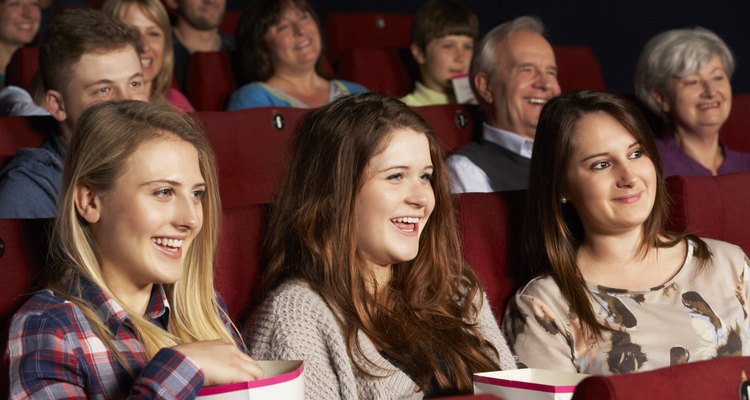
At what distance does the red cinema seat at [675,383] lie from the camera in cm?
75

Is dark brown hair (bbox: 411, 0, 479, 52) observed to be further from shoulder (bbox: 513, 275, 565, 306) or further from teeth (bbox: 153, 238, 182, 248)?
teeth (bbox: 153, 238, 182, 248)

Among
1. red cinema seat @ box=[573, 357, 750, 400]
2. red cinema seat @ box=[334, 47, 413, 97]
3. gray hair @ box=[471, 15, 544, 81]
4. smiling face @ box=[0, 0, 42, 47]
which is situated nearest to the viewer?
red cinema seat @ box=[573, 357, 750, 400]

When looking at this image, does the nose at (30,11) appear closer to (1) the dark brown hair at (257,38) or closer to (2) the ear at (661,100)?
(1) the dark brown hair at (257,38)

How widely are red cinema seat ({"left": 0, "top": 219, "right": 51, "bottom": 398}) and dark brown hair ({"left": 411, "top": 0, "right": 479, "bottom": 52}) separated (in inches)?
63.6

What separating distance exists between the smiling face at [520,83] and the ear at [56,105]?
0.78 meters

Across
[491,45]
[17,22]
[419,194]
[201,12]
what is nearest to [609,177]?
[419,194]

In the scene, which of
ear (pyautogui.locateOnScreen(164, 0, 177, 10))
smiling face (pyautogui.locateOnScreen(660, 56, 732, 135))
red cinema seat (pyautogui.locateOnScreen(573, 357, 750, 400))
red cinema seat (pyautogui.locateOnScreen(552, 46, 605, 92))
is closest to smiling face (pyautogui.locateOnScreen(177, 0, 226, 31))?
ear (pyautogui.locateOnScreen(164, 0, 177, 10))

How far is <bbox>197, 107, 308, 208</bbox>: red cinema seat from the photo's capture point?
5.73 ft

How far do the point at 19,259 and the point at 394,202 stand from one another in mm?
417

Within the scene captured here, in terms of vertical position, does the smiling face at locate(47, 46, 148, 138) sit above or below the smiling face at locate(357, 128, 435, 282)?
above

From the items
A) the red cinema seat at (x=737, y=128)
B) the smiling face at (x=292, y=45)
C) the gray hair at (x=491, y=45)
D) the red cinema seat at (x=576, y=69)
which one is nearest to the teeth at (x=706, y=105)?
the red cinema seat at (x=737, y=128)

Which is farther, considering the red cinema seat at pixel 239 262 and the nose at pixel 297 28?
the nose at pixel 297 28

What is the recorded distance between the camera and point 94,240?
1108 millimetres

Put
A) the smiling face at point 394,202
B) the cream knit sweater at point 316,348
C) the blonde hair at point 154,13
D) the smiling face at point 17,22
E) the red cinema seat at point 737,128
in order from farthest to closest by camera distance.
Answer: the smiling face at point 17,22, the red cinema seat at point 737,128, the blonde hair at point 154,13, the smiling face at point 394,202, the cream knit sweater at point 316,348
